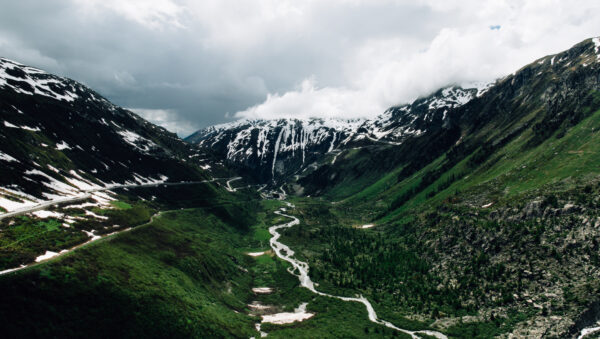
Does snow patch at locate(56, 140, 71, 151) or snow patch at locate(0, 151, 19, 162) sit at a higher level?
snow patch at locate(56, 140, 71, 151)

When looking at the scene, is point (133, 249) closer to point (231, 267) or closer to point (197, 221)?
point (231, 267)

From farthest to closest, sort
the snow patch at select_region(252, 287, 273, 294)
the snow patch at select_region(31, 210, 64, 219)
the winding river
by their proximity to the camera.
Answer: the snow patch at select_region(252, 287, 273, 294) < the snow patch at select_region(31, 210, 64, 219) < the winding river

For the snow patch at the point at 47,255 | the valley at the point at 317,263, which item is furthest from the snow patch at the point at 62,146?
the snow patch at the point at 47,255

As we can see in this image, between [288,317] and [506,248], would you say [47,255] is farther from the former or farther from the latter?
[506,248]

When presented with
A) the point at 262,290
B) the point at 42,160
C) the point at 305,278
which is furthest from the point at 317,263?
the point at 42,160

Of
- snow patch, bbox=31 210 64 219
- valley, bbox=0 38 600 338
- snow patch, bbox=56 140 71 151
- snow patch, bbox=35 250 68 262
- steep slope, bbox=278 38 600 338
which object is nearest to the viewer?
valley, bbox=0 38 600 338

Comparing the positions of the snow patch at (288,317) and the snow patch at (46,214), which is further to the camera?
the snow patch at (46,214)

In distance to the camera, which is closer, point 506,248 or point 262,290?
point 506,248

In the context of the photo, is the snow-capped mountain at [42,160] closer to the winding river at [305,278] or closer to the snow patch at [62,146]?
the snow patch at [62,146]

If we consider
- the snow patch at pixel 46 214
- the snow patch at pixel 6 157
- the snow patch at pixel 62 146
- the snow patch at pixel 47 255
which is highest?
the snow patch at pixel 62 146

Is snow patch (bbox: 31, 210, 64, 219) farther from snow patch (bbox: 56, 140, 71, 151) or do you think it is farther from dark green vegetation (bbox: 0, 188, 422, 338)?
snow patch (bbox: 56, 140, 71, 151)

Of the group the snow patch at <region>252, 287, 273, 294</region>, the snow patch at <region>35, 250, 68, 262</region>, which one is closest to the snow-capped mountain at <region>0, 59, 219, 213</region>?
the snow patch at <region>35, 250, 68, 262</region>

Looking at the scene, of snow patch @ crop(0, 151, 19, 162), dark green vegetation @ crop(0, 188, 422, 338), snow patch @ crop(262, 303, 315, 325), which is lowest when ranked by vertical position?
snow patch @ crop(262, 303, 315, 325)
